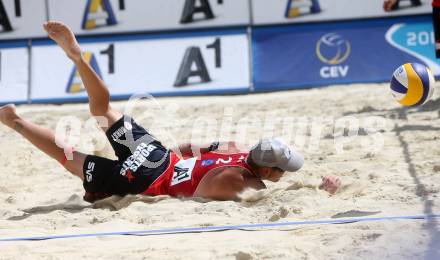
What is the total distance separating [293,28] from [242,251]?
7.26 meters

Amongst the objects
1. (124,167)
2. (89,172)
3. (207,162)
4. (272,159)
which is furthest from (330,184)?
(89,172)

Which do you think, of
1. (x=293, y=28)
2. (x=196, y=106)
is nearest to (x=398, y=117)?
(x=196, y=106)

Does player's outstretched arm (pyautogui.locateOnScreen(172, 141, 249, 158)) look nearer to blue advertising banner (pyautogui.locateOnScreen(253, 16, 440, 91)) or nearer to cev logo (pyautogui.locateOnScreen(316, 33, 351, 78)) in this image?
blue advertising banner (pyautogui.locateOnScreen(253, 16, 440, 91))

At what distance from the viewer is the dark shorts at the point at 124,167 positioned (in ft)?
15.9

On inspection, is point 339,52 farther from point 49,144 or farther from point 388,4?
point 49,144

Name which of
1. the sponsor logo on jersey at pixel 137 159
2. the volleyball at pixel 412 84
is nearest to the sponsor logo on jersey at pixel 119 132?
the sponsor logo on jersey at pixel 137 159

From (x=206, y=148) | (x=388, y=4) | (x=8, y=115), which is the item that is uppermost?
(x=388, y=4)

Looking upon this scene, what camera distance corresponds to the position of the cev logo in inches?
394

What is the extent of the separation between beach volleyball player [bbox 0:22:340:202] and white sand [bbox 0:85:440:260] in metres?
0.13

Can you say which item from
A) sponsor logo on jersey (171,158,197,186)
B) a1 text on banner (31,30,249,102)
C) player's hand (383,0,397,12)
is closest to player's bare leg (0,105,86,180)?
sponsor logo on jersey (171,158,197,186)

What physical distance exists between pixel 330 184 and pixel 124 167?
4.61ft

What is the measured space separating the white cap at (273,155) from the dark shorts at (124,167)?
0.73 meters

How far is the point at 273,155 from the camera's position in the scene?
4449 millimetres

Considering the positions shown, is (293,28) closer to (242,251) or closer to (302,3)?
(302,3)
